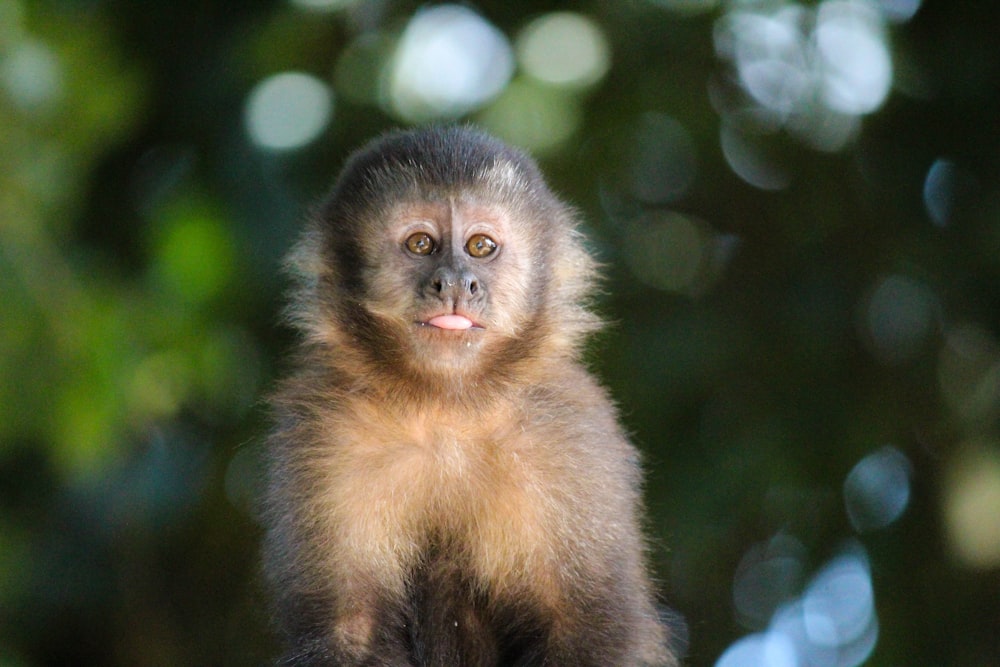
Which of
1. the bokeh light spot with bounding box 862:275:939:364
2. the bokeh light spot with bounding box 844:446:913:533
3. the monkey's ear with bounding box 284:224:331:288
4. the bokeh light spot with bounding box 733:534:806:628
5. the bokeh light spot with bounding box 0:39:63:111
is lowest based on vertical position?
the bokeh light spot with bounding box 733:534:806:628

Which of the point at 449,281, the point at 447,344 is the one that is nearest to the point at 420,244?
the point at 449,281

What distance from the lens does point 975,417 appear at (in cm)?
680

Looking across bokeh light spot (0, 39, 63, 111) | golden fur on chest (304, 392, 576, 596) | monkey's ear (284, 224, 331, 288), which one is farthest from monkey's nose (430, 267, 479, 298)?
bokeh light spot (0, 39, 63, 111)

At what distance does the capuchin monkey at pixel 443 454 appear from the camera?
464 cm

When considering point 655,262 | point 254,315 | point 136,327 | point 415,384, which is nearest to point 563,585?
point 415,384

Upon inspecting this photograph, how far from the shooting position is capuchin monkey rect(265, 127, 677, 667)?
15.2 feet

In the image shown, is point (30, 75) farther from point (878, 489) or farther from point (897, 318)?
point (878, 489)

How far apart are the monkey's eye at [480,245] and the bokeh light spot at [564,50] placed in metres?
1.93

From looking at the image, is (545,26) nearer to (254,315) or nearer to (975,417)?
(254,315)

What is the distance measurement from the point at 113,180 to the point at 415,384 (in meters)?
3.13

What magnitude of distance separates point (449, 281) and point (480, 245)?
41 centimetres

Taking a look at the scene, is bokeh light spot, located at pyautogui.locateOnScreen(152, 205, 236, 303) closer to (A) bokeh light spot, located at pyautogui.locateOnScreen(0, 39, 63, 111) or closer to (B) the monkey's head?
(B) the monkey's head

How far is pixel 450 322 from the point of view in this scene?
4.65 metres

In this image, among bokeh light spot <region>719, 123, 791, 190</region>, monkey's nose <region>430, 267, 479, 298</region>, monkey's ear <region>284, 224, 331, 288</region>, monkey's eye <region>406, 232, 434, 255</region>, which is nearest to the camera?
monkey's nose <region>430, 267, 479, 298</region>
